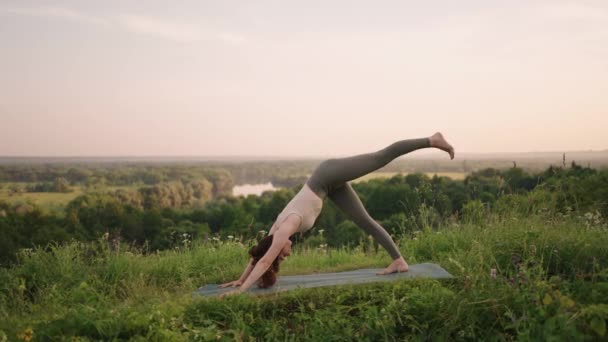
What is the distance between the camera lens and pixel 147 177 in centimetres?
5784

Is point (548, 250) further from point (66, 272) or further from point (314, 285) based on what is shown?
point (66, 272)

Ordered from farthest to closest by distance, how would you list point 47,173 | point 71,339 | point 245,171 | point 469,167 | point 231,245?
point 245,171 < point 47,173 < point 469,167 < point 231,245 < point 71,339

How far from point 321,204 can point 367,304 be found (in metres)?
1.58

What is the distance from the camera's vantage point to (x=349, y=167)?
6.20 meters

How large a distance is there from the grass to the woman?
60 cm

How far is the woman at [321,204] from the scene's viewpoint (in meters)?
5.81

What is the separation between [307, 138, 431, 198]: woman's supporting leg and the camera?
6.14 meters

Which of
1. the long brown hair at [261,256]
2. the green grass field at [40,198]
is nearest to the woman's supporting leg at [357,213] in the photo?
the long brown hair at [261,256]

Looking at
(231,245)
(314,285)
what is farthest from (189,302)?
(231,245)

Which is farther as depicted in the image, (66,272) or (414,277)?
(66,272)

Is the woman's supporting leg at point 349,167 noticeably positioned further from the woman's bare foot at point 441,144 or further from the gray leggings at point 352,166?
the woman's bare foot at point 441,144

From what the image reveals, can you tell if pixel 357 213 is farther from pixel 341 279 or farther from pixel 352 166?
pixel 341 279

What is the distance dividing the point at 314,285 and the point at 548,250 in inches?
113

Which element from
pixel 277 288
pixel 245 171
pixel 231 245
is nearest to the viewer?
pixel 277 288
